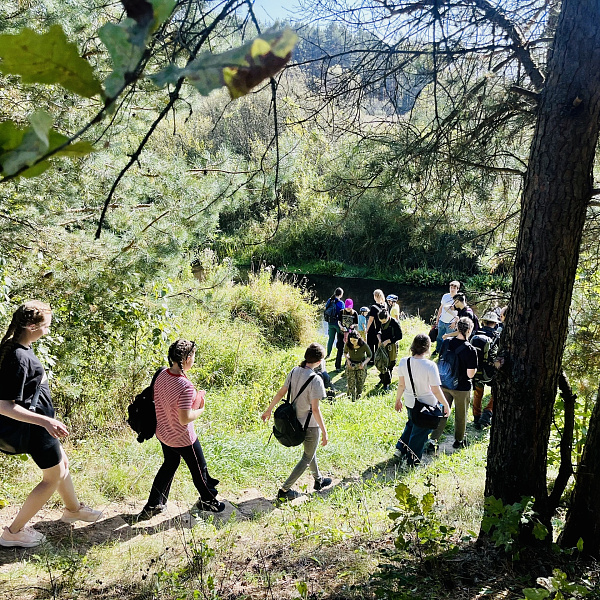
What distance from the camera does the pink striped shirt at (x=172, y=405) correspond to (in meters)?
3.67

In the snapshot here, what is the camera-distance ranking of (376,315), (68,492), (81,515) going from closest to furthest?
(68,492) → (81,515) → (376,315)

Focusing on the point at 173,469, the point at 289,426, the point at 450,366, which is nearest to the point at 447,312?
the point at 450,366

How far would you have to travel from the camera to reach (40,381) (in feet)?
10.2

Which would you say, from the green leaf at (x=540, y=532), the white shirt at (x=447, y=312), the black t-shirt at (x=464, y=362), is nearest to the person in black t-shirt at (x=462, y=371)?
the black t-shirt at (x=464, y=362)

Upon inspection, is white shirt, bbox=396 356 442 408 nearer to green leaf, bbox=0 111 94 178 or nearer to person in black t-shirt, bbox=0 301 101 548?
person in black t-shirt, bbox=0 301 101 548

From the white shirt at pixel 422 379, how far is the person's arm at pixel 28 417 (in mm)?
3021

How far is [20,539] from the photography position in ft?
10.7

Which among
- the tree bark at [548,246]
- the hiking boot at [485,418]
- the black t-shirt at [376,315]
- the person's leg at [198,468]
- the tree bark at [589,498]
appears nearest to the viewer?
the tree bark at [548,246]

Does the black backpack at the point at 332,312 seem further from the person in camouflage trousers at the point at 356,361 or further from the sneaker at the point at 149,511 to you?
the sneaker at the point at 149,511

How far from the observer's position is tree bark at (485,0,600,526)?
8.33 ft

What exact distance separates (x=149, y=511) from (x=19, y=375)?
5.02 ft

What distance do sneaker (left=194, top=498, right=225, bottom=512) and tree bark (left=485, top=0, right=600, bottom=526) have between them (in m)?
2.17

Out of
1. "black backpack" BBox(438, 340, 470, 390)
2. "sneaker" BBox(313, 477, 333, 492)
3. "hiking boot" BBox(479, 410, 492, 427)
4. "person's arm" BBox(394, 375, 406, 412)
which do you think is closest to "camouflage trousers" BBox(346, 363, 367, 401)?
"hiking boot" BBox(479, 410, 492, 427)

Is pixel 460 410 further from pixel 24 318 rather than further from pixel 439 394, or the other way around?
pixel 24 318
